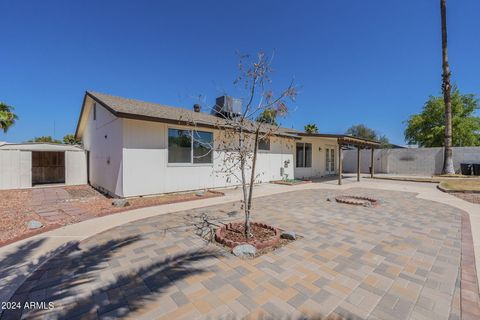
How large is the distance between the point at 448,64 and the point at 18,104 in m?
33.0

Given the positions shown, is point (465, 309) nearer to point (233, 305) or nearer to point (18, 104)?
point (233, 305)

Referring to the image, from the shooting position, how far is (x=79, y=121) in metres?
14.6

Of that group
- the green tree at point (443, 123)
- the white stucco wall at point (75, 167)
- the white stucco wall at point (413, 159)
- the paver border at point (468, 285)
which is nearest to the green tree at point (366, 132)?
the green tree at point (443, 123)

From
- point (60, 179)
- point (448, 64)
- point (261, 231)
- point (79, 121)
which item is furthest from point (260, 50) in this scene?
point (448, 64)

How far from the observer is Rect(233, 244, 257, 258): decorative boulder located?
3.45m

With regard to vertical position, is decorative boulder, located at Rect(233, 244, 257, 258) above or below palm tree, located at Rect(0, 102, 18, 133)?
below

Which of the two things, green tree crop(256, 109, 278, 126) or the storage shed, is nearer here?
green tree crop(256, 109, 278, 126)

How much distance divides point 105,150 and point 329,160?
16.0 metres

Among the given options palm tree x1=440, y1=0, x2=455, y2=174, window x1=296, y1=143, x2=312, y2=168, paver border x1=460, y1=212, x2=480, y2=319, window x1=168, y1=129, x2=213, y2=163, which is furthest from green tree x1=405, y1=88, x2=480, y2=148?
window x1=168, y1=129, x2=213, y2=163

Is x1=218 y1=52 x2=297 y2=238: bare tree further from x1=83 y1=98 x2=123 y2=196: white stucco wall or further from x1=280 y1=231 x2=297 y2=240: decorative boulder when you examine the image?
x1=83 y1=98 x2=123 y2=196: white stucco wall

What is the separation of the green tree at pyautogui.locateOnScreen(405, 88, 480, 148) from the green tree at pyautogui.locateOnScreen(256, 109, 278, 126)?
30504 mm

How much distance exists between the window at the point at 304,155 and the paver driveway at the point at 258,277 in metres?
10.5

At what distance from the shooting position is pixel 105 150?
10008 millimetres

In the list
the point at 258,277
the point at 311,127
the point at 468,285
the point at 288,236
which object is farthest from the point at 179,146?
the point at 311,127
